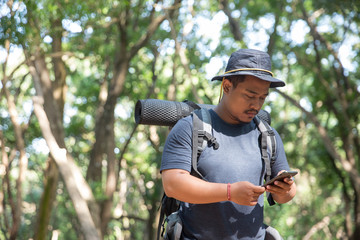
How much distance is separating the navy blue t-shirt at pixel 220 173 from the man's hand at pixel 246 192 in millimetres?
232

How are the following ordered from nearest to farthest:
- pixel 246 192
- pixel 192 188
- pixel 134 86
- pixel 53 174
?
pixel 246 192 < pixel 192 188 < pixel 53 174 < pixel 134 86

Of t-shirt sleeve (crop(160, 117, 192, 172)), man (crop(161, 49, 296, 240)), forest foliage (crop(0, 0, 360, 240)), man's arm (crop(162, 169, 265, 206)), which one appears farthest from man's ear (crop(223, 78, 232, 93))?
forest foliage (crop(0, 0, 360, 240))

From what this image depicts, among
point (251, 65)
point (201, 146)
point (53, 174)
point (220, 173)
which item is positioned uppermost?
point (251, 65)

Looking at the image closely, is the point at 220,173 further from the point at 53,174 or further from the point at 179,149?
the point at 53,174

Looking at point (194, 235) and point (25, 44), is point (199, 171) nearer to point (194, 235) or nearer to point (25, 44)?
point (194, 235)

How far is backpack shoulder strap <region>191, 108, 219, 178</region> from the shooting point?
2.29m

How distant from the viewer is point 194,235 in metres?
2.33

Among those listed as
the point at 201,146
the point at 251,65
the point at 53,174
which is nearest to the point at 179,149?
the point at 201,146

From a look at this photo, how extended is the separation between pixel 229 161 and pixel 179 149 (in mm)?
242

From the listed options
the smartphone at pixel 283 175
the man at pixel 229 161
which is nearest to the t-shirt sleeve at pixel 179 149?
the man at pixel 229 161

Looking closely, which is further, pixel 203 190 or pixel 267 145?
pixel 267 145

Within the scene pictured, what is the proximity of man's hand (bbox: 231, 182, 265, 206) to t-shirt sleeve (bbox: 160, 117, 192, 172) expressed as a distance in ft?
0.87

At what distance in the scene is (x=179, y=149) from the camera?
7.47 ft

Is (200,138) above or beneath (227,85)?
beneath
